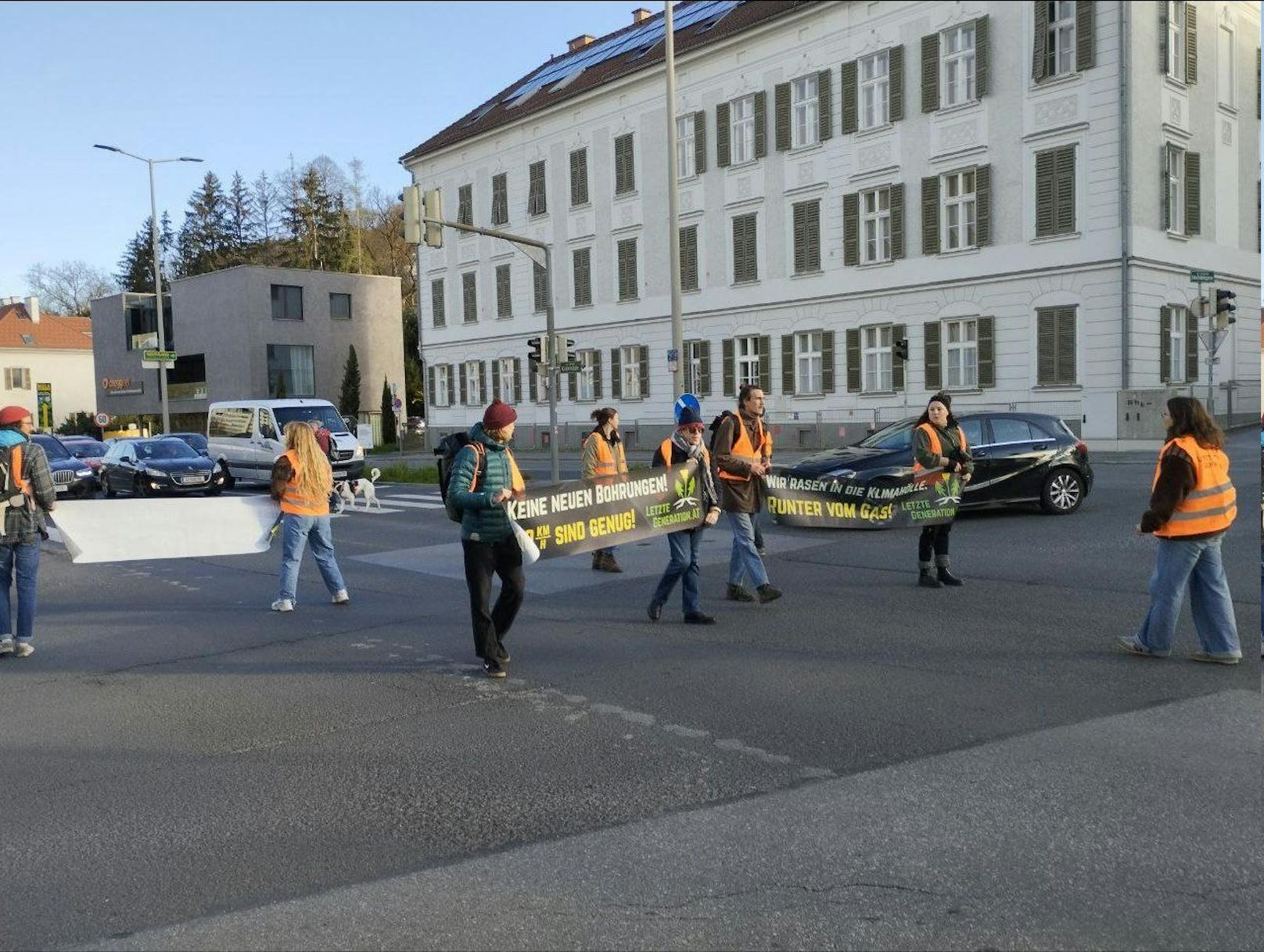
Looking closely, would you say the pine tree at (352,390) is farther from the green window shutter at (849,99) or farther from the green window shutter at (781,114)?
the green window shutter at (849,99)

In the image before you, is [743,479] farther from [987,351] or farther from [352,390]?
[352,390]

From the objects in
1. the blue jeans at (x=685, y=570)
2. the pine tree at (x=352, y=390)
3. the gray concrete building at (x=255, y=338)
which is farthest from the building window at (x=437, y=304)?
the blue jeans at (x=685, y=570)

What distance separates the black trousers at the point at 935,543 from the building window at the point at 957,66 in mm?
4227

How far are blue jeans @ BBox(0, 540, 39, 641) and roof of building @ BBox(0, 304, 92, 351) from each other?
83.8 metres

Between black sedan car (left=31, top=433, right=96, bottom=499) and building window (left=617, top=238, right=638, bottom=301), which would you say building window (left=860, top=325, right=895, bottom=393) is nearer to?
building window (left=617, top=238, right=638, bottom=301)

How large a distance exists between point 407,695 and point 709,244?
3428cm

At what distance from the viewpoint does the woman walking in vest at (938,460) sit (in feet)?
35.5

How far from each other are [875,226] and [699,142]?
8.36 m

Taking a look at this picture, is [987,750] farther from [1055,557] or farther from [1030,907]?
[1055,557]

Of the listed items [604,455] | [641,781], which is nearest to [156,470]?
[604,455]

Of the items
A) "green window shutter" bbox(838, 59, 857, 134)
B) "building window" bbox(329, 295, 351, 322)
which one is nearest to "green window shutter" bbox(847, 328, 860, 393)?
"green window shutter" bbox(838, 59, 857, 134)

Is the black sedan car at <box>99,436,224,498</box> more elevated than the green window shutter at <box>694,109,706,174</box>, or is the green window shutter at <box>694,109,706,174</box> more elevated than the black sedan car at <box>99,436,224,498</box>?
the green window shutter at <box>694,109,706,174</box>

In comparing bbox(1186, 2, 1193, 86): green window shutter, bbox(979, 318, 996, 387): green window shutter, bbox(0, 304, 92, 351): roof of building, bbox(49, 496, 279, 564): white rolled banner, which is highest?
bbox(0, 304, 92, 351): roof of building

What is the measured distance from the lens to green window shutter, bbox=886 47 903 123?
1229 cm
